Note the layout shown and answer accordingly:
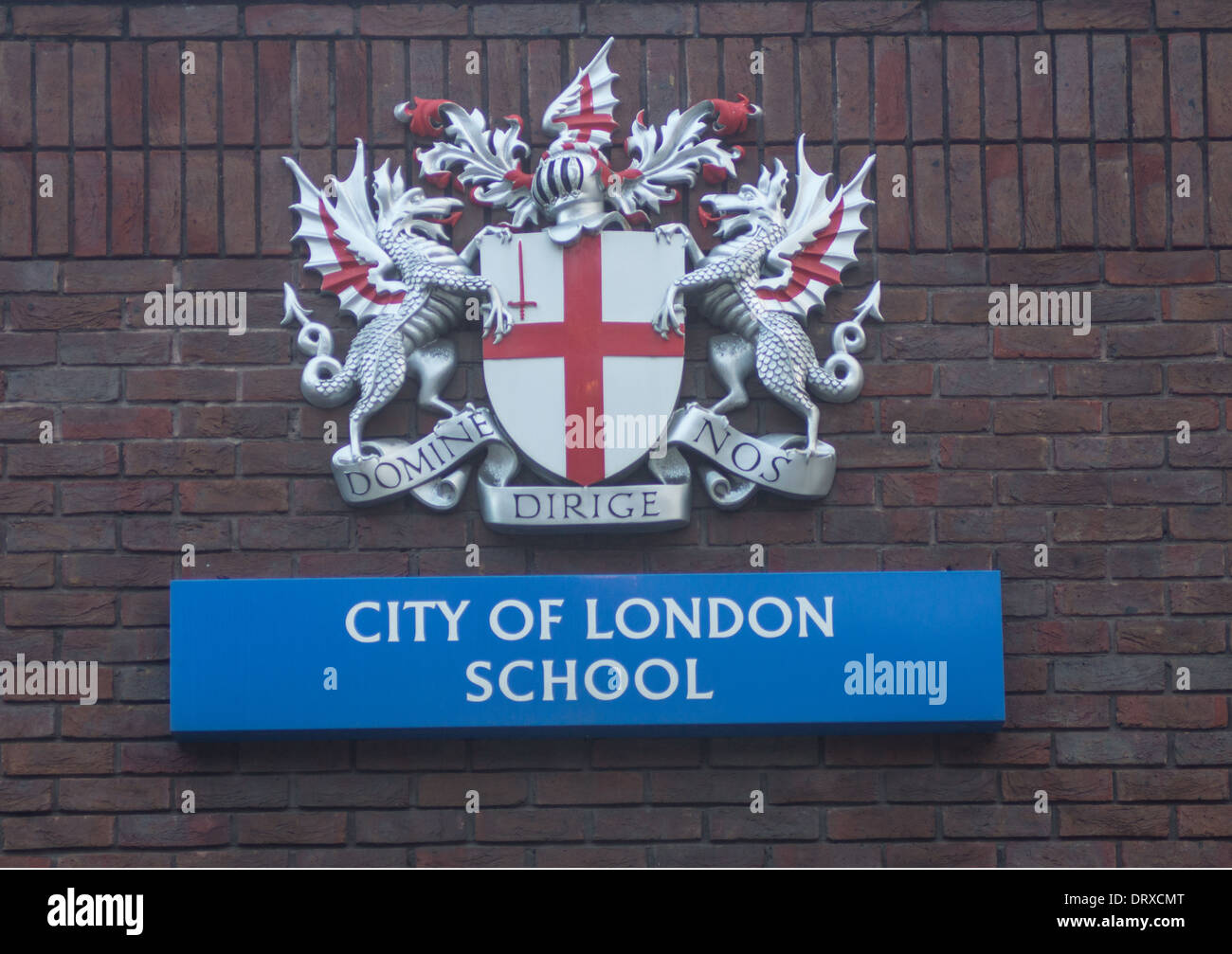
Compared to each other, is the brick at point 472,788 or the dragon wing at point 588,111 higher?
the dragon wing at point 588,111

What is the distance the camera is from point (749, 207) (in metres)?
4.42

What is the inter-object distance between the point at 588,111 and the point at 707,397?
879mm

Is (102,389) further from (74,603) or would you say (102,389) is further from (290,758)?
(290,758)

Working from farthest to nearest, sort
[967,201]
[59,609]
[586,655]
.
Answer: [967,201] < [59,609] < [586,655]

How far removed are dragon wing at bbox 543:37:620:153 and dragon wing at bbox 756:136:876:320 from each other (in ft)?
1.90

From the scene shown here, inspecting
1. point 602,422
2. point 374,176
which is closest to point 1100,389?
point 602,422

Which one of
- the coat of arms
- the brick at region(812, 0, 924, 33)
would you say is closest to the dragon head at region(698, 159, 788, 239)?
the coat of arms

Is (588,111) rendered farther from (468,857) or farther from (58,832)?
(58,832)

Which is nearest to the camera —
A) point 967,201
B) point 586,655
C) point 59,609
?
point 586,655

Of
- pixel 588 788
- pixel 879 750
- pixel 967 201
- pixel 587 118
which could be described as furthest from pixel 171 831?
pixel 967 201

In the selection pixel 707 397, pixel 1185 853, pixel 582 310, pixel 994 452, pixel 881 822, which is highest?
pixel 582 310

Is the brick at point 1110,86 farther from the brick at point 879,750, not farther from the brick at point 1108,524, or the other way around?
the brick at point 879,750

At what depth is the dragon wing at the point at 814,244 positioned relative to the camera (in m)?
4.41

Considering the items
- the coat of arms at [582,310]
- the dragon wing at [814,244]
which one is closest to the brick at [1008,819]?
the coat of arms at [582,310]
